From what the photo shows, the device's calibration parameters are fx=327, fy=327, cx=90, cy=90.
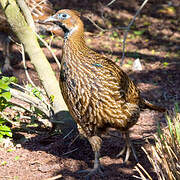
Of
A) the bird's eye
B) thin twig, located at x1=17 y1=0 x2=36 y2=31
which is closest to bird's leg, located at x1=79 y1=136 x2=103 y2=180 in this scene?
the bird's eye

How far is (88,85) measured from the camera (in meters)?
3.72

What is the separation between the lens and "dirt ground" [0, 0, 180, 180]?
13.6 ft

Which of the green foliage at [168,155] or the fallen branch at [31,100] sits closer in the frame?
the green foliage at [168,155]

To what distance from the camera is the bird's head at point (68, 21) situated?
3824 millimetres

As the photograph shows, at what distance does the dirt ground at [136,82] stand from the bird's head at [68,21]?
1.66 metres

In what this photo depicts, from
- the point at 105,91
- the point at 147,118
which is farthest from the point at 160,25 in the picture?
the point at 105,91

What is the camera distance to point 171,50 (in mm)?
9148

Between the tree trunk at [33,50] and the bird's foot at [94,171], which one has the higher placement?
the tree trunk at [33,50]

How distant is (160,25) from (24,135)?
7020mm

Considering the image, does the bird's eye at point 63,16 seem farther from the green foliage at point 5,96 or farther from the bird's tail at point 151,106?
the bird's tail at point 151,106

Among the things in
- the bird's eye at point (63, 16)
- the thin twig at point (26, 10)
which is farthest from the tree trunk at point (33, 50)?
the bird's eye at point (63, 16)

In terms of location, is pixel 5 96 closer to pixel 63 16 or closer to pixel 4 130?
pixel 4 130

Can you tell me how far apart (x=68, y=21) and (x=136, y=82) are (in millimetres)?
3895

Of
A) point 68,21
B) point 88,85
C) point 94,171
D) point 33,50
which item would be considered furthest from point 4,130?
point 68,21
